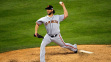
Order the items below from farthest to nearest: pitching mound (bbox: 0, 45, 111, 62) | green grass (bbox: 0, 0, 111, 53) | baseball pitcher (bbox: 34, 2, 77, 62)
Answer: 1. green grass (bbox: 0, 0, 111, 53)
2. pitching mound (bbox: 0, 45, 111, 62)
3. baseball pitcher (bbox: 34, 2, 77, 62)

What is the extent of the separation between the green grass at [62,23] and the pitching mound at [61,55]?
0.80 meters

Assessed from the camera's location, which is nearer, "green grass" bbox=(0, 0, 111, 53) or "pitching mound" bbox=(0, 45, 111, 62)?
"pitching mound" bbox=(0, 45, 111, 62)

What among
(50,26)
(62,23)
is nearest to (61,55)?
(50,26)

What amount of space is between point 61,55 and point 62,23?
477 cm

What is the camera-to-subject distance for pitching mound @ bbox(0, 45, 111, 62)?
298 inches

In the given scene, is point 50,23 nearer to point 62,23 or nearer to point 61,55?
point 61,55

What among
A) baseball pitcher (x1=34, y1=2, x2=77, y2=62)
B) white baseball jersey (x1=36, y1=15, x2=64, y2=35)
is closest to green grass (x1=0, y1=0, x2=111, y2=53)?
baseball pitcher (x1=34, y1=2, x2=77, y2=62)

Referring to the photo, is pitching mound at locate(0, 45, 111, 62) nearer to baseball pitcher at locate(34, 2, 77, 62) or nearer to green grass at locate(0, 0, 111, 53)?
baseball pitcher at locate(34, 2, 77, 62)

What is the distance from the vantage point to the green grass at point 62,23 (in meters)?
10.4

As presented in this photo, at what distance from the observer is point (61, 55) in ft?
26.4

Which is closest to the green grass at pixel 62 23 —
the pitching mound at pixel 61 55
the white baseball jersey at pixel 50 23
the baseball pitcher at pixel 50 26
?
the pitching mound at pixel 61 55

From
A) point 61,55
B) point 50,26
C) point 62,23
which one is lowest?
point 61,55

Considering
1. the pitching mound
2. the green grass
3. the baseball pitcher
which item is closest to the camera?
the baseball pitcher

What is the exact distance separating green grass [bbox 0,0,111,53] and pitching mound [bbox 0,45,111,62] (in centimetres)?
80
